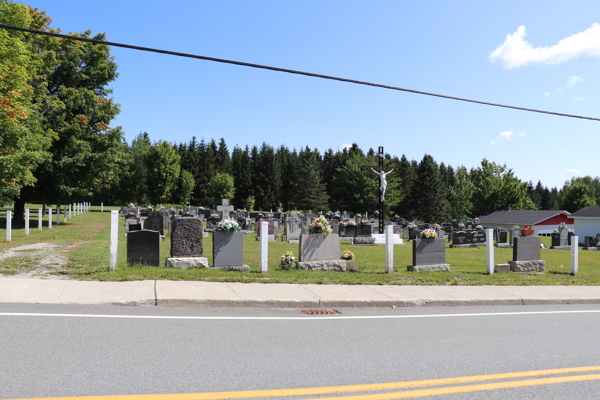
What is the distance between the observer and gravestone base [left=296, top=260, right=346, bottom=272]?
1304 centimetres

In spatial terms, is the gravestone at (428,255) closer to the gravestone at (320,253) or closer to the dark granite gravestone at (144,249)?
the gravestone at (320,253)

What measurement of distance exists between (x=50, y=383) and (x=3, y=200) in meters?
26.8

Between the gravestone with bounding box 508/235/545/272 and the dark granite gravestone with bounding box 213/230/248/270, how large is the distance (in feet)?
28.0

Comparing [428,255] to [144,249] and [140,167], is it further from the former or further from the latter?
[140,167]

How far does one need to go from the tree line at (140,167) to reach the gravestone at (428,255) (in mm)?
17468

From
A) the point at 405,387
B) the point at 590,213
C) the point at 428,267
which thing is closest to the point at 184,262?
the point at 428,267

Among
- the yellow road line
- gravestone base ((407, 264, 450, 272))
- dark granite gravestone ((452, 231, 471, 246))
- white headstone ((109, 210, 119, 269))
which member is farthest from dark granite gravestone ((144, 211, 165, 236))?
the yellow road line

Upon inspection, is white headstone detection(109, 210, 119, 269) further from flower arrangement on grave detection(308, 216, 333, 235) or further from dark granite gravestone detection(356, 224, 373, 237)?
dark granite gravestone detection(356, 224, 373, 237)

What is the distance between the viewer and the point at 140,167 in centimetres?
7750

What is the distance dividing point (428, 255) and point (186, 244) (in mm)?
6977

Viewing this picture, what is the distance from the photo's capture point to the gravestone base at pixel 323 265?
13.0 meters

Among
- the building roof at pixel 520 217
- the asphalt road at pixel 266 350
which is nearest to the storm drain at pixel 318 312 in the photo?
the asphalt road at pixel 266 350

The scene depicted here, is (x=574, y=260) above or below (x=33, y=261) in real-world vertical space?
below

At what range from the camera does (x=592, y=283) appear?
13266 millimetres
